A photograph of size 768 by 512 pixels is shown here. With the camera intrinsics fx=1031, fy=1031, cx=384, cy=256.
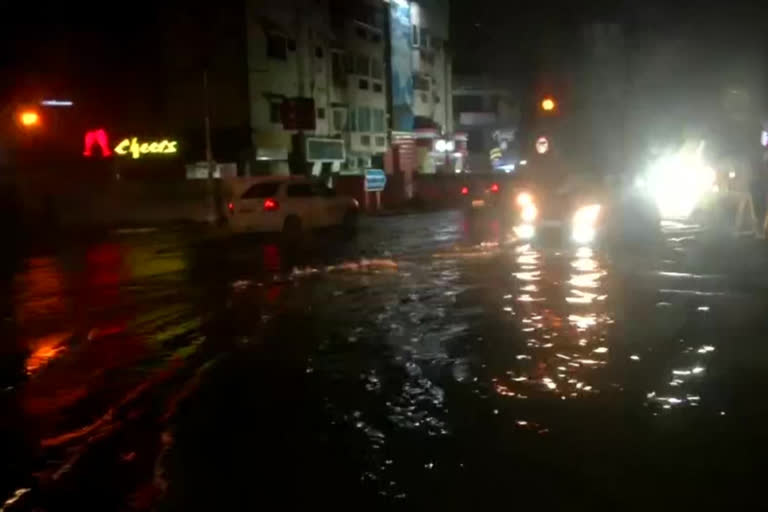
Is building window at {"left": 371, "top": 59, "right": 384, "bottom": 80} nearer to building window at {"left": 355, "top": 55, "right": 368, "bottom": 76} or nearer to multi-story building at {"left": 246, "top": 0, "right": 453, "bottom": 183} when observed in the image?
multi-story building at {"left": 246, "top": 0, "right": 453, "bottom": 183}

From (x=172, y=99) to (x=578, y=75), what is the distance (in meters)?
28.5

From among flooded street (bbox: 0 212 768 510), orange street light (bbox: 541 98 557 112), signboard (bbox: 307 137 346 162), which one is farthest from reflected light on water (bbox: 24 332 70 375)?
signboard (bbox: 307 137 346 162)

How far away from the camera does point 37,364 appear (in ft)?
34.0

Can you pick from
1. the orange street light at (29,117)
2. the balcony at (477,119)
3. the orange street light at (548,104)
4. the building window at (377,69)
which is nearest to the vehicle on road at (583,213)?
the orange street light at (548,104)

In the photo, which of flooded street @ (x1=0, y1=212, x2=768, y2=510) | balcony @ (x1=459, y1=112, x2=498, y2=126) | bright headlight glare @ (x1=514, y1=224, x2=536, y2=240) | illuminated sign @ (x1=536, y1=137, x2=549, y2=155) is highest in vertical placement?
balcony @ (x1=459, y1=112, x2=498, y2=126)

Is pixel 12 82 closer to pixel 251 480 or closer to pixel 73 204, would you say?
pixel 73 204

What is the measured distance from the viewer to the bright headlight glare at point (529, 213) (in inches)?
1024

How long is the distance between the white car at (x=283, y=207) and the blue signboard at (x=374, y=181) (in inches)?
826

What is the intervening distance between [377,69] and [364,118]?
3.90 meters

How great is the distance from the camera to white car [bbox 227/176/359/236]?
27.1 meters

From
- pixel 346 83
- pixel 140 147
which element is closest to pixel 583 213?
pixel 140 147

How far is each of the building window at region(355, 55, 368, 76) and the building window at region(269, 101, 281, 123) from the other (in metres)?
10.8

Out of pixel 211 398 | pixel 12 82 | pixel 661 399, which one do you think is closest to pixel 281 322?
pixel 211 398

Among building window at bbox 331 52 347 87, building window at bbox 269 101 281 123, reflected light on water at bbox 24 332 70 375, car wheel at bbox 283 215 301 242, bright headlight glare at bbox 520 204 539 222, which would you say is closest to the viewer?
reflected light on water at bbox 24 332 70 375
